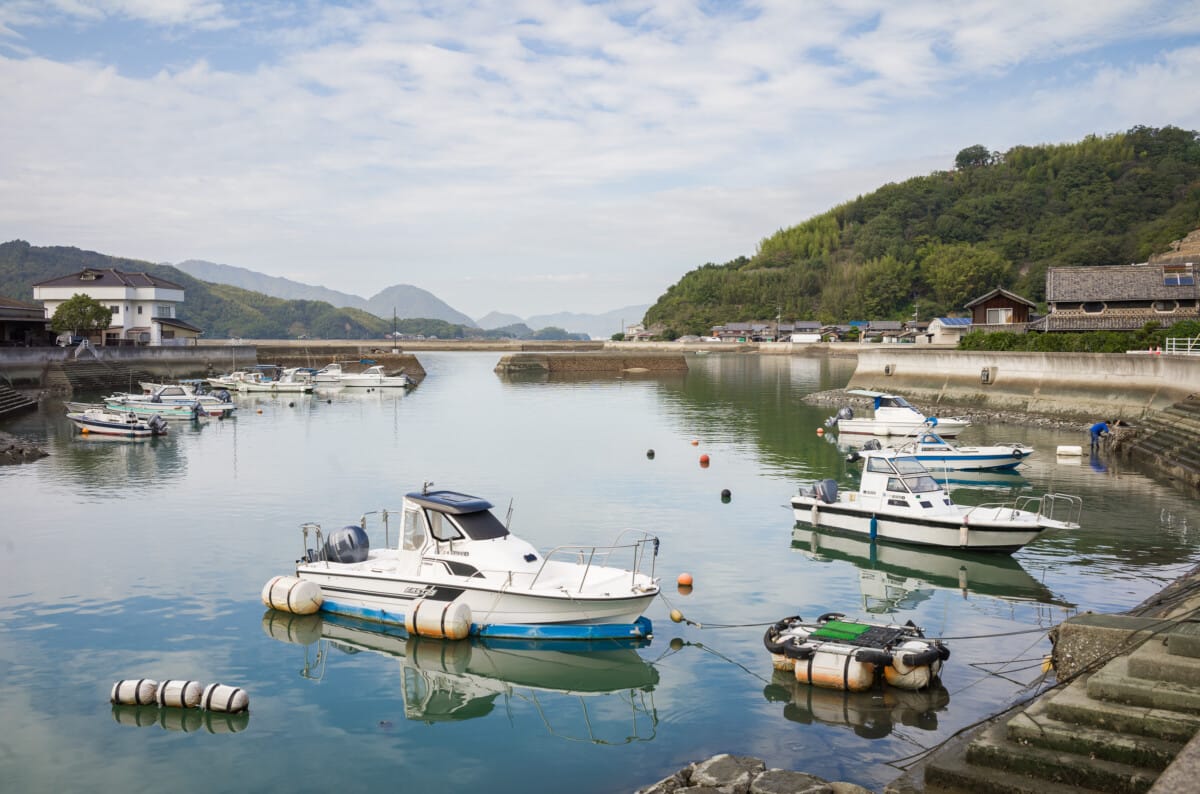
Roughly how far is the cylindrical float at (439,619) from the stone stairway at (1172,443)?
25044 mm

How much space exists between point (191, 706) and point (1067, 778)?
1208 cm

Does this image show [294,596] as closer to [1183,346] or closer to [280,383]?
[1183,346]

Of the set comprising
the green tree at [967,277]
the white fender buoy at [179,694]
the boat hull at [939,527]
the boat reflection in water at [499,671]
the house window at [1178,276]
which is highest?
the green tree at [967,277]

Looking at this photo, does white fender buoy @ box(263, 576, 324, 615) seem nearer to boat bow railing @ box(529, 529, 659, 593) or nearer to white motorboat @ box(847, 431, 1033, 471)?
boat bow railing @ box(529, 529, 659, 593)

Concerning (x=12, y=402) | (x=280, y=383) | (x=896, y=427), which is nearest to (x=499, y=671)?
(x=896, y=427)

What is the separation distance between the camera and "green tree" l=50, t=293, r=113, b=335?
8406cm

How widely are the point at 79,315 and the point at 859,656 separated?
86923mm

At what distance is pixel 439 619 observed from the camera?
1741 cm

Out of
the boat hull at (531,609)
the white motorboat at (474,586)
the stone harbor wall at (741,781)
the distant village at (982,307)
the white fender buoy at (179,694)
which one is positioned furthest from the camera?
the distant village at (982,307)

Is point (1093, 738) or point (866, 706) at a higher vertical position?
point (1093, 738)

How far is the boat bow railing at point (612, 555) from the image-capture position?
17641 mm

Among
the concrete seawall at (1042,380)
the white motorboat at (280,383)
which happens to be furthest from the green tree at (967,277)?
the white motorboat at (280,383)

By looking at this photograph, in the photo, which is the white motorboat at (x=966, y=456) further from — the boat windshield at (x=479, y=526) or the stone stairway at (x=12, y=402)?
the stone stairway at (x=12, y=402)

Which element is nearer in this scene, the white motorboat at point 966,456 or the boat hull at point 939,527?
the boat hull at point 939,527
